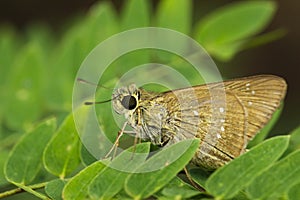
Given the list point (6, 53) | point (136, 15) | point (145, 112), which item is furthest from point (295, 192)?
point (6, 53)

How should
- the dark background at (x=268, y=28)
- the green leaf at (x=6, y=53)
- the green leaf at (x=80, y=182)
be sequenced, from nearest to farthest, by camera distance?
the green leaf at (x=80, y=182), the green leaf at (x=6, y=53), the dark background at (x=268, y=28)

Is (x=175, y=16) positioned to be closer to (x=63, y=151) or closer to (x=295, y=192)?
(x=63, y=151)

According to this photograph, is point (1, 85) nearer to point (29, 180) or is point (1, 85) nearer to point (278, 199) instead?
point (29, 180)

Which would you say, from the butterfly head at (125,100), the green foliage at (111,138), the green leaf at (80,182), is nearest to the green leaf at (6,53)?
the green foliage at (111,138)

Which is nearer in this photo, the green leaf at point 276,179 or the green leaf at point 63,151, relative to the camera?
the green leaf at point 276,179

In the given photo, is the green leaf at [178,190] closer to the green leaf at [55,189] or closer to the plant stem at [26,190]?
the green leaf at [55,189]

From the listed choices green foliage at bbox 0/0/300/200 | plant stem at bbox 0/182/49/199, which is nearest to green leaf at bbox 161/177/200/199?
green foliage at bbox 0/0/300/200

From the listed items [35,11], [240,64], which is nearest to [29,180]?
[240,64]
